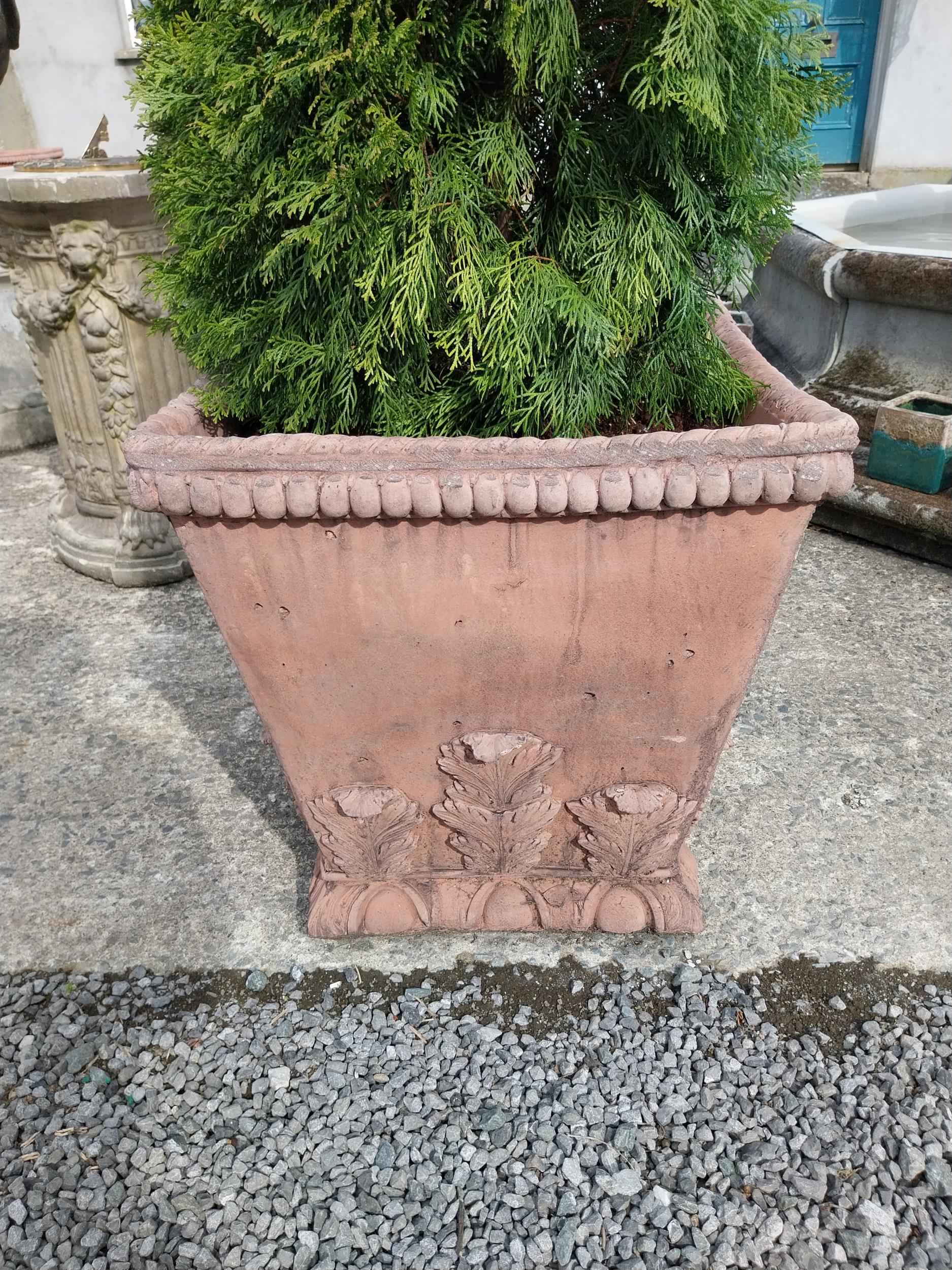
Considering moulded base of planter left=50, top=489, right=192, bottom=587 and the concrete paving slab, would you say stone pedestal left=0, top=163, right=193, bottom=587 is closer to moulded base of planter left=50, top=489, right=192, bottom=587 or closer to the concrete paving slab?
moulded base of planter left=50, top=489, right=192, bottom=587

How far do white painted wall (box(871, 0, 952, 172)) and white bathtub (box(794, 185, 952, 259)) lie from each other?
2.96 metres

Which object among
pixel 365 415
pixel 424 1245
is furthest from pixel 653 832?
pixel 365 415

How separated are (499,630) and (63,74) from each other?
5.83 meters

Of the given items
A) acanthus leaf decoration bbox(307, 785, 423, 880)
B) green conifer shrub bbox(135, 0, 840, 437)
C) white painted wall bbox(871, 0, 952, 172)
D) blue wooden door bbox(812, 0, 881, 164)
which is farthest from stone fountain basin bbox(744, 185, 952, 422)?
white painted wall bbox(871, 0, 952, 172)

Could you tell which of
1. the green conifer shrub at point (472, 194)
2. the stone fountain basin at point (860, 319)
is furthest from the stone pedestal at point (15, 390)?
the stone fountain basin at point (860, 319)

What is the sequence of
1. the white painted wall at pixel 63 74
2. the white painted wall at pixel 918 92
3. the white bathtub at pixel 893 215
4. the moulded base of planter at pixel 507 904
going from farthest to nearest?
the white painted wall at pixel 918 92 → the white painted wall at pixel 63 74 → the white bathtub at pixel 893 215 → the moulded base of planter at pixel 507 904

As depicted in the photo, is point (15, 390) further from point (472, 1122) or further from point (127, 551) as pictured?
point (472, 1122)

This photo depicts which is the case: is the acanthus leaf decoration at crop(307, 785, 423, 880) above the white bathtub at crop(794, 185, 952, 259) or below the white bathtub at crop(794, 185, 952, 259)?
below

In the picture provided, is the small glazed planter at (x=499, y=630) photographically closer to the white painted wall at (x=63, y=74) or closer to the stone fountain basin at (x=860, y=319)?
the stone fountain basin at (x=860, y=319)

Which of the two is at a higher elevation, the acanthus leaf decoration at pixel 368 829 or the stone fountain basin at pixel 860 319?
the stone fountain basin at pixel 860 319

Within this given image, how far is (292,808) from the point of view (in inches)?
86.4

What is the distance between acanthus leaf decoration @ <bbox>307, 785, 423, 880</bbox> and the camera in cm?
171

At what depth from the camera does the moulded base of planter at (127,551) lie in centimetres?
324

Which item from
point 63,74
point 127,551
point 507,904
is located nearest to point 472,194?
point 507,904
